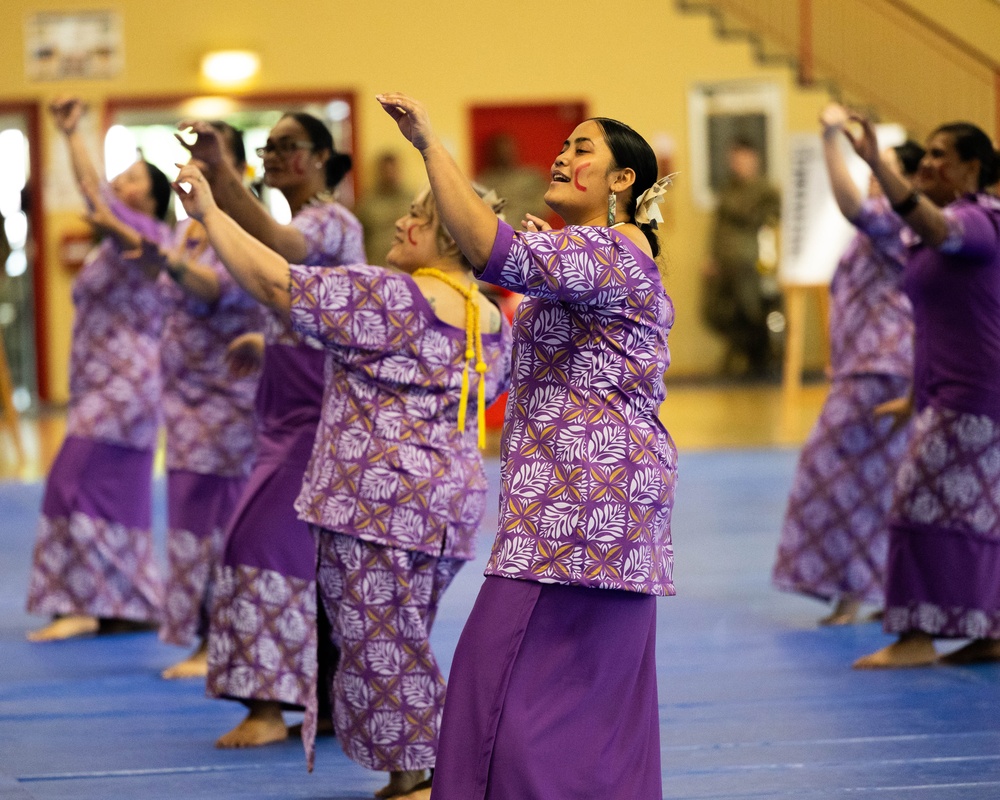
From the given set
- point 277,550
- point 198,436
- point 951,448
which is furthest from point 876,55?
point 277,550

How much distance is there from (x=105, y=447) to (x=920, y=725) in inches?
118

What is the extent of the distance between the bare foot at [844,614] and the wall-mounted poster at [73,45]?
33.6 ft

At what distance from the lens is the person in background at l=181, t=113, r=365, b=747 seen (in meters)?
3.87

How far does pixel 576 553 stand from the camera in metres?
2.56

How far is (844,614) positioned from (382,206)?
332 inches

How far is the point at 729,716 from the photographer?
13.2ft

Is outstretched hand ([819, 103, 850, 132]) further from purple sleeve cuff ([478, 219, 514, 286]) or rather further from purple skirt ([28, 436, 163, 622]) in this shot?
purple skirt ([28, 436, 163, 622])

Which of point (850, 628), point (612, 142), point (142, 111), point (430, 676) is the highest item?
point (142, 111)

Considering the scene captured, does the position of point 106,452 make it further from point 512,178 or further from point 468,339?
point 512,178

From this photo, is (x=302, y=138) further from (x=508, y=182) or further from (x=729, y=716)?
(x=508, y=182)

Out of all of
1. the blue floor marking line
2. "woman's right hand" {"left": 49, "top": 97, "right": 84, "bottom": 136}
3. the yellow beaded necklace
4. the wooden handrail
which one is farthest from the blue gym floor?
the wooden handrail

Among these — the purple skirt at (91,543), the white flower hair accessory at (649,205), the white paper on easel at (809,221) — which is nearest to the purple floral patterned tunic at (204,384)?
the purple skirt at (91,543)

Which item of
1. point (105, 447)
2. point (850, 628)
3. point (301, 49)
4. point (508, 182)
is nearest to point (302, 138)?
point (105, 447)

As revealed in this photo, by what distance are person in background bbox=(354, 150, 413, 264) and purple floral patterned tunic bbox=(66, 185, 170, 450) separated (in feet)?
24.3
